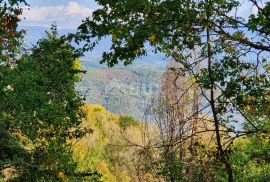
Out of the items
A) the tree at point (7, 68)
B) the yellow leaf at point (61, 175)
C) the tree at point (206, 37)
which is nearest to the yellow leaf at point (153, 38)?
the tree at point (206, 37)

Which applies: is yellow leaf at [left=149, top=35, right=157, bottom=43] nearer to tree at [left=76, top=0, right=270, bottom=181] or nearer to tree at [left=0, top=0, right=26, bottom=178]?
tree at [left=76, top=0, right=270, bottom=181]

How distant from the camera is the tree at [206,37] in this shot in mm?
7941

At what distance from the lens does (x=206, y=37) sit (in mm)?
9500

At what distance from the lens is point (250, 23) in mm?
7277

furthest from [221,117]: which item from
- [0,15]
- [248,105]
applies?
[0,15]

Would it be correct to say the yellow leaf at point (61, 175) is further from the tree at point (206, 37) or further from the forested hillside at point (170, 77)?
the tree at point (206, 37)

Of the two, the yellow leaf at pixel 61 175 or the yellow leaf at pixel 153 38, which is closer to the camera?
the yellow leaf at pixel 153 38

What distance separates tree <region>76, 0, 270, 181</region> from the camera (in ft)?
26.1

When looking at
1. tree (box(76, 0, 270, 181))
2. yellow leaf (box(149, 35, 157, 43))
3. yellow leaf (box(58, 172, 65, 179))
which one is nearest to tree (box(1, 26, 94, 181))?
yellow leaf (box(58, 172, 65, 179))

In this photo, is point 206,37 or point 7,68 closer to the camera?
point 206,37

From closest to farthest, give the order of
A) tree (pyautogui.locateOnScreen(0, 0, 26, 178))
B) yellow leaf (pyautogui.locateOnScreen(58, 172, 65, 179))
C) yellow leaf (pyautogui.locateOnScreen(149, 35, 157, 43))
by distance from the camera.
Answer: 1. yellow leaf (pyautogui.locateOnScreen(149, 35, 157, 43))
2. tree (pyautogui.locateOnScreen(0, 0, 26, 178))
3. yellow leaf (pyautogui.locateOnScreen(58, 172, 65, 179))

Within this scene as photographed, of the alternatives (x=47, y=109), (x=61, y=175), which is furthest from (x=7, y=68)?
(x=61, y=175)

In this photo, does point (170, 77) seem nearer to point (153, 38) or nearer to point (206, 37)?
point (206, 37)

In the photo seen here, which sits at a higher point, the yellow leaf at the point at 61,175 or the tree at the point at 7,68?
the tree at the point at 7,68
